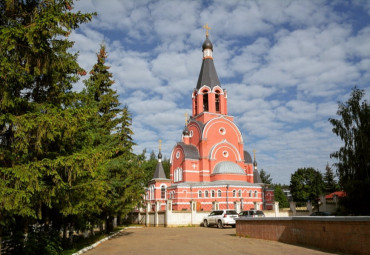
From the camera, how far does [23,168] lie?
8.10 m

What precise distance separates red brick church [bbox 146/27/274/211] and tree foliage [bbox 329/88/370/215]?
46.6 feet

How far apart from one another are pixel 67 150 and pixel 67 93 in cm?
194

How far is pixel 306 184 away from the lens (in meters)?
56.4

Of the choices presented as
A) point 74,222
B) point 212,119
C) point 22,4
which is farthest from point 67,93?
point 212,119

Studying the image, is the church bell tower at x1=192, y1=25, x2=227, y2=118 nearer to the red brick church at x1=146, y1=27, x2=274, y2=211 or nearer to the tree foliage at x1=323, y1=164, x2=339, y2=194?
the red brick church at x1=146, y1=27, x2=274, y2=211

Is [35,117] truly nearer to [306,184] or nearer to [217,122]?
[217,122]

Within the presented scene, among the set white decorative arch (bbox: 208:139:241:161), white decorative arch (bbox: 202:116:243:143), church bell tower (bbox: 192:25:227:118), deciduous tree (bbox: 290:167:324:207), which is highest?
church bell tower (bbox: 192:25:227:118)

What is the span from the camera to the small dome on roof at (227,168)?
128ft

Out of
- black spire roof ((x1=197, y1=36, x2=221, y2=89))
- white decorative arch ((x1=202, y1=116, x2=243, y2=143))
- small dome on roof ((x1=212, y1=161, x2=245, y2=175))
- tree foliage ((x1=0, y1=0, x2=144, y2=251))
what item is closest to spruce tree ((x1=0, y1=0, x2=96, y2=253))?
tree foliage ((x1=0, y1=0, x2=144, y2=251))

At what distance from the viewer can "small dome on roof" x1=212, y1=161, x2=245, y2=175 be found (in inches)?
1533

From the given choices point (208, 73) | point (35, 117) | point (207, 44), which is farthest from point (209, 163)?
point (35, 117)

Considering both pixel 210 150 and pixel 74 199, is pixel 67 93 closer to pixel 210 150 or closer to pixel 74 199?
pixel 74 199

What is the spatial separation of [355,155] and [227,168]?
17568 mm

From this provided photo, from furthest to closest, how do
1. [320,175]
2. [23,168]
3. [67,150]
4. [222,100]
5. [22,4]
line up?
[320,175] → [222,100] → [67,150] → [22,4] → [23,168]
